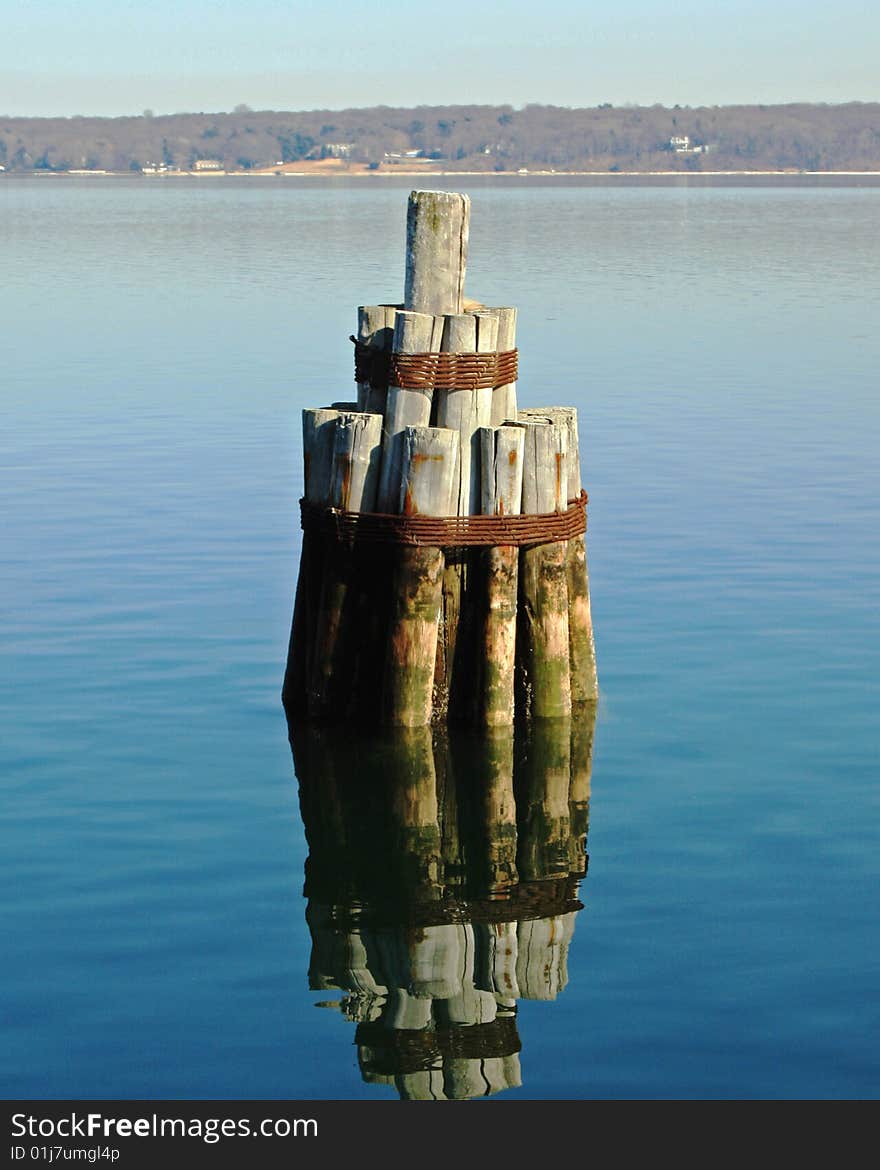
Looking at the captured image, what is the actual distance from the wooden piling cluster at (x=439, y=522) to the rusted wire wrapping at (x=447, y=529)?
11 mm

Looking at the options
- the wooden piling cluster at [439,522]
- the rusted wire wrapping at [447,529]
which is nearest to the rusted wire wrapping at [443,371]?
the wooden piling cluster at [439,522]

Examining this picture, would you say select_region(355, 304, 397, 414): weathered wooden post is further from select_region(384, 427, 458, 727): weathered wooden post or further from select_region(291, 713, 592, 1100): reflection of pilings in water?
select_region(291, 713, 592, 1100): reflection of pilings in water

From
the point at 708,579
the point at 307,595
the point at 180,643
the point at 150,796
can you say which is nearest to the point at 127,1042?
the point at 150,796

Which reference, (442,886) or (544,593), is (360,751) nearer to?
(544,593)

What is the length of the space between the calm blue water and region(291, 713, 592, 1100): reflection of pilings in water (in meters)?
0.13

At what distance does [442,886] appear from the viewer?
1230 cm

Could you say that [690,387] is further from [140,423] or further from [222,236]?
[222,236]

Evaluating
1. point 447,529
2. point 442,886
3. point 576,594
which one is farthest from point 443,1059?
point 576,594

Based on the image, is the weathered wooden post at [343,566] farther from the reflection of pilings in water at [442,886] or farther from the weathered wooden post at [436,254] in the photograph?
the weathered wooden post at [436,254]

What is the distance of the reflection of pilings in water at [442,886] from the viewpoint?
33.4 feet

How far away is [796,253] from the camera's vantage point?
84562 millimetres

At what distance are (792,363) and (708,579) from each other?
857 inches

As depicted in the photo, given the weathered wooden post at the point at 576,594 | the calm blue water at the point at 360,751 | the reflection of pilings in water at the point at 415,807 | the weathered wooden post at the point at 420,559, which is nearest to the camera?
the calm blue water at the point at 360,751
